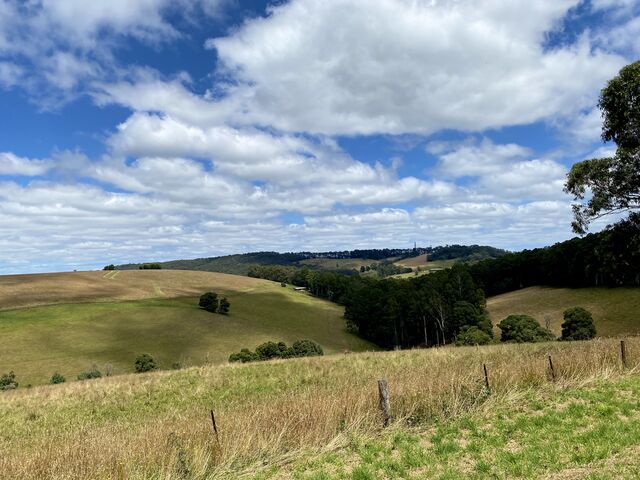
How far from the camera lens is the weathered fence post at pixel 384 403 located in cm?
1131

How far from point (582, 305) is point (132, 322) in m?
89.9

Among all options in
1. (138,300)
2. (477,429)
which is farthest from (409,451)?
(138,300)

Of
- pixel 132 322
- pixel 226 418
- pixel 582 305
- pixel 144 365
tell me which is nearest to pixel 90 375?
pixel 144 365

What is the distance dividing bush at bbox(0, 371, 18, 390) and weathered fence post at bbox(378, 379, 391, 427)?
55297 millimetres

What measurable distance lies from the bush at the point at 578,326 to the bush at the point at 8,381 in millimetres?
75574

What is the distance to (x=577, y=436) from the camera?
9.55 meters

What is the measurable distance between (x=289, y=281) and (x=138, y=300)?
87504 mm

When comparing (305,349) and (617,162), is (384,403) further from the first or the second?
(305,349)

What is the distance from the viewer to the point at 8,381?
5231cm

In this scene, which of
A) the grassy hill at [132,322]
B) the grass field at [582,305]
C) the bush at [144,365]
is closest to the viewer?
the bush at [144,365]

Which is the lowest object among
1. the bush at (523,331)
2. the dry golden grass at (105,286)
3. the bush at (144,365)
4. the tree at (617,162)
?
the bush at (144,365)

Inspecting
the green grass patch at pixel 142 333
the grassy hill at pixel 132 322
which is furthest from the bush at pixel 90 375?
the green grass patch at pixel 142 333

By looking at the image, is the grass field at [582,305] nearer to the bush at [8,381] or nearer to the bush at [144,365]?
the bush at [144,365]

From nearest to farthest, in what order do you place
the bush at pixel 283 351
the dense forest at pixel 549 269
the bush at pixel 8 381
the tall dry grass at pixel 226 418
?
the tall dry grass at pixel 226 418, the bush at pixel 8 381, the bush at pixel 283 351, the dense forest at pixel 549 269
